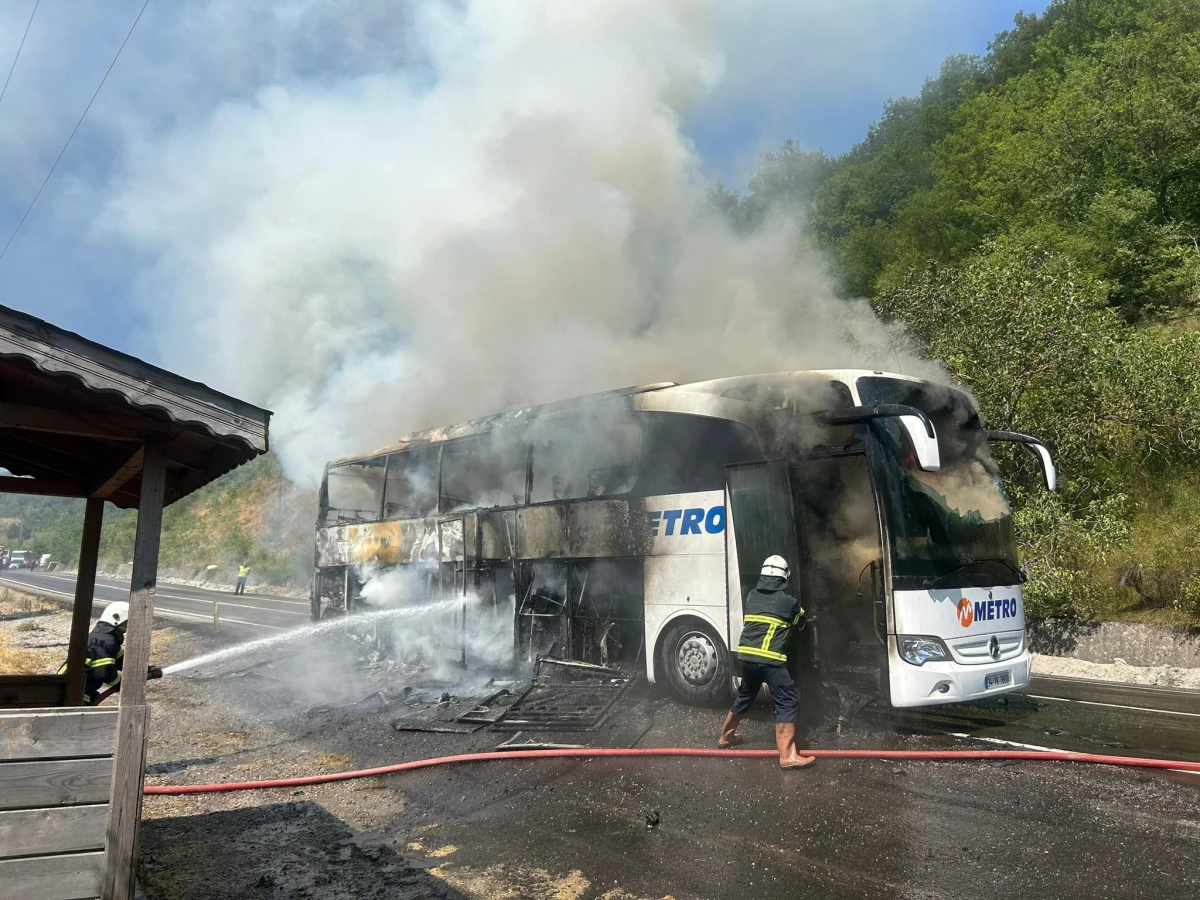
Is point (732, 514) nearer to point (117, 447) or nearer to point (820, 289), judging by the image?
point (117, 447)

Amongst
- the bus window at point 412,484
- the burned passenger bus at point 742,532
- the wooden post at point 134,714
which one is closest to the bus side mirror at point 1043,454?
the burned passenger bus at point 742,532

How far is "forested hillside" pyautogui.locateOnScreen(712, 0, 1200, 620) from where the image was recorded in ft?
41.1

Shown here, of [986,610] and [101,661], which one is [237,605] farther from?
[986,610]

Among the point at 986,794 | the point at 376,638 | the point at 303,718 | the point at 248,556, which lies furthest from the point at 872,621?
the point at 248,556

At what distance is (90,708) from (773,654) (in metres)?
4.42

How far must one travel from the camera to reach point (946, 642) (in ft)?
20.6

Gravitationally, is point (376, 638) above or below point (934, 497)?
below

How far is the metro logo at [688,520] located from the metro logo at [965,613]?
7.01ft

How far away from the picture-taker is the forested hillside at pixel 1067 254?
12.5 m

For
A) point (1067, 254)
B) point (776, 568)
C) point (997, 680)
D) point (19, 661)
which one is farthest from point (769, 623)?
point (1067, 254)

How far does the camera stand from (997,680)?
6.60 m

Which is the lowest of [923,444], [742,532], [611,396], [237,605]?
[237,605]

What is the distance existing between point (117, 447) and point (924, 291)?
46.6 ft

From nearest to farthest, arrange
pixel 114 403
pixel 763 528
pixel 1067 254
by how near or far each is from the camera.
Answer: pixel 114 403
pixel 763 528
pixel 1067 254
